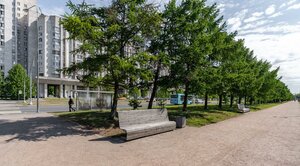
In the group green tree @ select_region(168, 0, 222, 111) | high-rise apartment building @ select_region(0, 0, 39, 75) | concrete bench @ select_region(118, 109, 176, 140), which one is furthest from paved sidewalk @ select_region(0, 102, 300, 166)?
high-rise apartment building @ select_region(0, 0, 39, 75)

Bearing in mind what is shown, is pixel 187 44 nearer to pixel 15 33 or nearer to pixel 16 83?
pixel 16 83

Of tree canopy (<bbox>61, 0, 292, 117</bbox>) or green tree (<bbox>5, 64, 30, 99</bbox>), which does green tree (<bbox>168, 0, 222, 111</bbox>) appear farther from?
green tree (<bbox>5, 64, 30, 99</bbox>)

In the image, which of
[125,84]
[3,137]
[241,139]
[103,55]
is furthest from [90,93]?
[241,139]

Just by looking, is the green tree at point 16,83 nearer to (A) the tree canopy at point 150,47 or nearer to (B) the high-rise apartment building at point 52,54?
(B) the high-rise apartment building at point 52,54

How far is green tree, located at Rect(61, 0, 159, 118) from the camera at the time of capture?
10273mm

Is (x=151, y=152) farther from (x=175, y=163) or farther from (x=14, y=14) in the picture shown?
(x=14, y=14)

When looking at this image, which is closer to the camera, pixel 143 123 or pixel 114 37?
pixel 143 123

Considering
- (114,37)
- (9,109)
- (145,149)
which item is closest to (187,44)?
(114,37)

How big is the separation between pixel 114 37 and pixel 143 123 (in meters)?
4.98

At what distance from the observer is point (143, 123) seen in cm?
982

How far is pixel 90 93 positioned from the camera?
73.7 feet

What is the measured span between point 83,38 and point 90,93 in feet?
42.3

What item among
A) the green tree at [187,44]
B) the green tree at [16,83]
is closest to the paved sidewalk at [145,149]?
the green tree at [187,44]

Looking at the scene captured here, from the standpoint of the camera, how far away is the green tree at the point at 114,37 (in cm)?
1027
